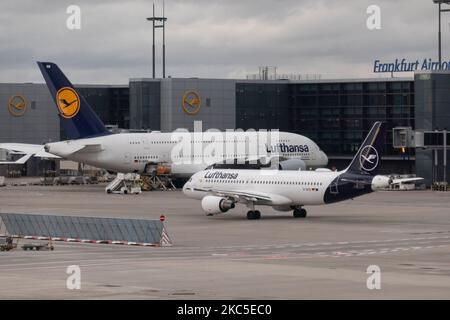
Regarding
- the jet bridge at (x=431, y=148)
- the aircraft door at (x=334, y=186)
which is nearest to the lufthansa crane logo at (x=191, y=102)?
the jet bridge at (x=431, y=148)

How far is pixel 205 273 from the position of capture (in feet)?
167

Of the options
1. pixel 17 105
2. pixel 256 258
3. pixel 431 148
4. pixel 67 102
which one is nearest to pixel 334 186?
Result: pixel 256 258

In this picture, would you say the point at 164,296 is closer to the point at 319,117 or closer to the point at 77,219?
the point at 77,219

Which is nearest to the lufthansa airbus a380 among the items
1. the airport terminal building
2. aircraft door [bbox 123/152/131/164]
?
aircraft door [bbox 123/152/131/164]

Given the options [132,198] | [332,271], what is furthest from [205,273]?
[132,198]

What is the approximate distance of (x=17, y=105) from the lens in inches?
7023

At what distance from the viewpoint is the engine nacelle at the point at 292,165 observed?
433ft

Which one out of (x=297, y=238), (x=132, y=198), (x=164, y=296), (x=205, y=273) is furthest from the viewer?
(x=132, y=198)

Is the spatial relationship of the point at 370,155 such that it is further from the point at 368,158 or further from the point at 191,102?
the point at 191,102

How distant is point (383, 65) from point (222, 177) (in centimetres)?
7757

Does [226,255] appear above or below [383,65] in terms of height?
below

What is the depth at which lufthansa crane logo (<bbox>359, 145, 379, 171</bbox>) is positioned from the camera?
278 ft

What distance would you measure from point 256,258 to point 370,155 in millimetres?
28442

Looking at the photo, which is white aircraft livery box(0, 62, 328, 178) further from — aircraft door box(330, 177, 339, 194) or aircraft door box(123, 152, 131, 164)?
aircraft door box(330, 177, 339, 194)
